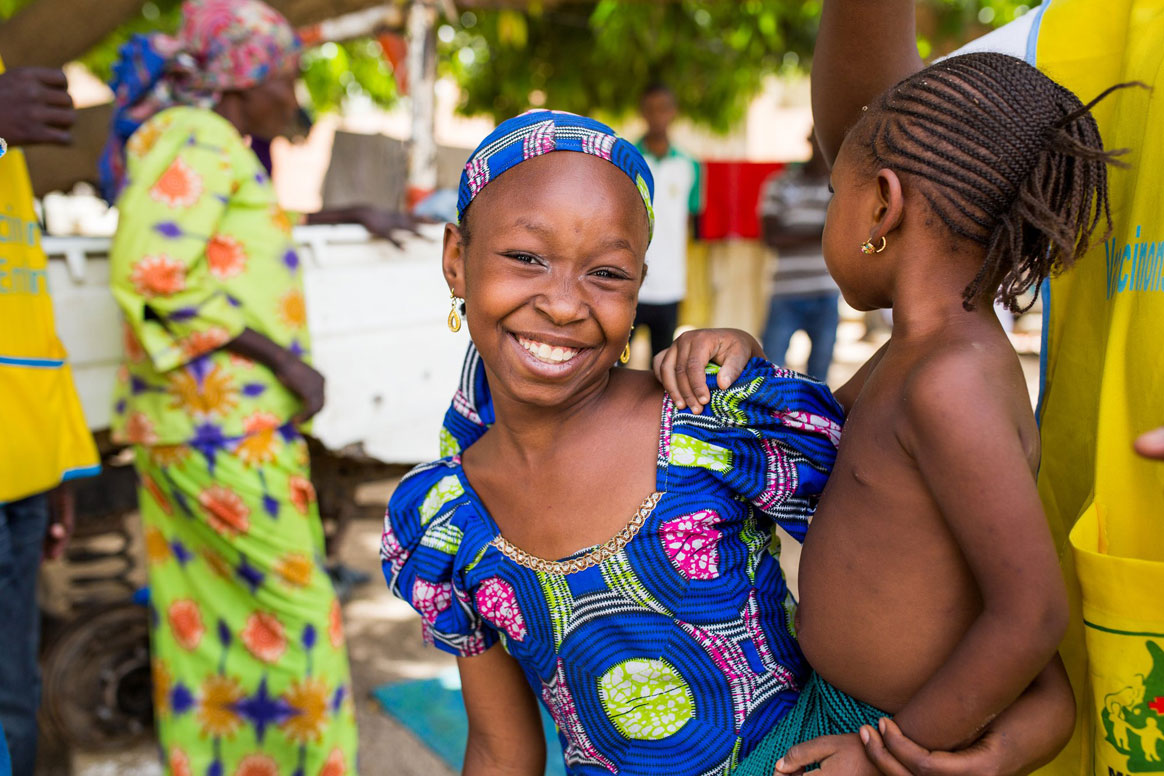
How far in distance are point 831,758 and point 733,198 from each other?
324 inches

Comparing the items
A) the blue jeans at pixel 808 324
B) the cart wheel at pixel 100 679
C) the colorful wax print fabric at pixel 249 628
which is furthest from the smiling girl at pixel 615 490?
the blue jeans at pixel 808 324

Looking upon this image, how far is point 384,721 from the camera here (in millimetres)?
3660

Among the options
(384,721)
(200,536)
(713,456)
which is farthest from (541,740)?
(384,721)

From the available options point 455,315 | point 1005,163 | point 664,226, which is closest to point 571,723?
point 455,315

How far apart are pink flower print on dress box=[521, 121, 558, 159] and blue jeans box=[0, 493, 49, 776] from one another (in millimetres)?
1581

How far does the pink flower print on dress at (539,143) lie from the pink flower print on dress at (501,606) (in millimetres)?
624

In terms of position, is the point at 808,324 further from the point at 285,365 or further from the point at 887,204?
the point at 887,204

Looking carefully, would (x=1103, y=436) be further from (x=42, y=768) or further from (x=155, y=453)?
(x=42, y=768)

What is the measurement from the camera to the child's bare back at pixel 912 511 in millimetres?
1053

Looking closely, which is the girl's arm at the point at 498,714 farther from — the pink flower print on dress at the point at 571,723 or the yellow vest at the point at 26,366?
the yellow vest at the point at 26,366


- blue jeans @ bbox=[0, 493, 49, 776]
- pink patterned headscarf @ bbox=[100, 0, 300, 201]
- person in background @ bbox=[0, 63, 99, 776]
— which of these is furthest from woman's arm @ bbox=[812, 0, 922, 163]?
pink patterned headscarf @ bbox=[100, 0, 300, 201]

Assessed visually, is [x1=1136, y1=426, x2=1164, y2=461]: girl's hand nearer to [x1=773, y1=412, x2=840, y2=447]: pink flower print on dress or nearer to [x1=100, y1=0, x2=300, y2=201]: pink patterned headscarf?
[x1=773, y1=412, x2=840, y2=447]: pink flower print on dress

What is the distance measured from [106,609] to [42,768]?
2.01 ft

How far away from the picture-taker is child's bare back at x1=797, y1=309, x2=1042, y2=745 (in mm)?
1053
